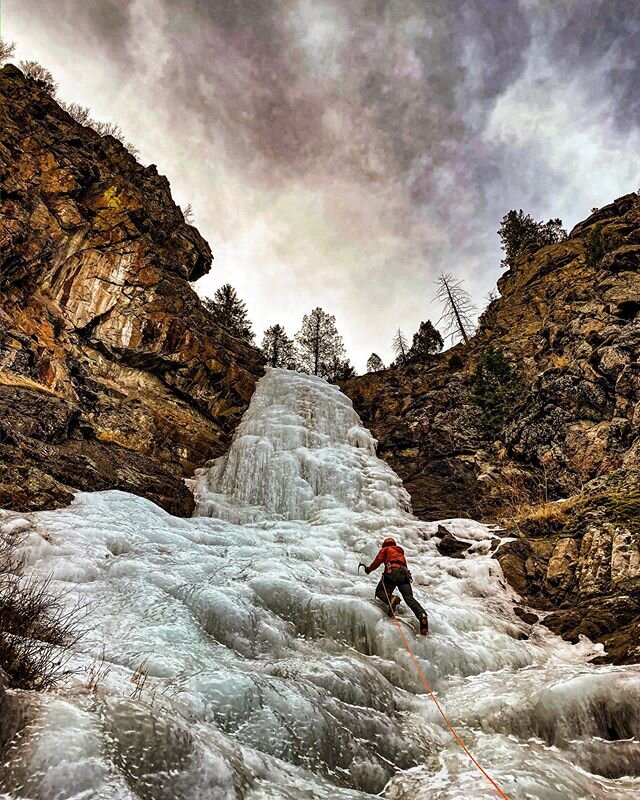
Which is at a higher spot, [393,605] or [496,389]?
[496,389]

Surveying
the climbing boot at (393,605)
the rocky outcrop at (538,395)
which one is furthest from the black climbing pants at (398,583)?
the rocky outcrop at (538,395)

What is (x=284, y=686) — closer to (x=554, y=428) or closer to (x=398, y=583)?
(x=398, y=583)

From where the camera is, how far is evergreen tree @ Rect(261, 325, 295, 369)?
43.3 metres

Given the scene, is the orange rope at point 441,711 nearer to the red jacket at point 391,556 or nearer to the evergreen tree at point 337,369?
the red jacket at point 391,556

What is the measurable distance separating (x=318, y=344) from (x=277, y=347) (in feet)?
14.8

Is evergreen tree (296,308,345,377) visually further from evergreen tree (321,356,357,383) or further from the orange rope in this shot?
the orange rope

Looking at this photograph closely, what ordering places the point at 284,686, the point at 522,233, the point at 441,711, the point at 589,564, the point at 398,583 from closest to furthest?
the point at 284,686 < the point at 441,711 < the point at 398,583 < the point at 589,564 < the point at 522,233

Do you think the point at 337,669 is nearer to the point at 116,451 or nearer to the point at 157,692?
the point at 157,692

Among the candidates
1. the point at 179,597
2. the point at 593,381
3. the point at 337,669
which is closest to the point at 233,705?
the point at 337,669

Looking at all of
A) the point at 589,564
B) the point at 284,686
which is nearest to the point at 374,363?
the point at 589,564

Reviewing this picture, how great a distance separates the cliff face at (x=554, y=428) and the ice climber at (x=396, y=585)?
287 centimetres

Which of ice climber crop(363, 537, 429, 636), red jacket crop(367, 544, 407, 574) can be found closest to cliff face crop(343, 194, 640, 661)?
ice climber crop(363, 537, 429, 636)

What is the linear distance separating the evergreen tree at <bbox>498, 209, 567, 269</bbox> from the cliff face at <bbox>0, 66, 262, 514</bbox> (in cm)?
2332

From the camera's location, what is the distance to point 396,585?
7.34 metres
